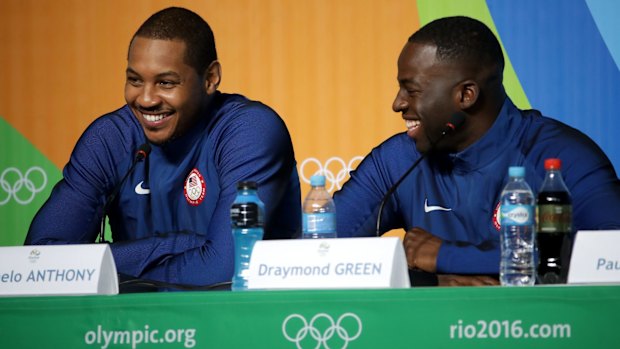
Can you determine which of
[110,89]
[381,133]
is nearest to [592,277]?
[381,133]

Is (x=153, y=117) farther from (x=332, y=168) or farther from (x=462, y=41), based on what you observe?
(x=462, y=41)

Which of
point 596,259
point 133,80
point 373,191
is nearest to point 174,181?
point 133,80

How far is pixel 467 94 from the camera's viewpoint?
3.33 meters

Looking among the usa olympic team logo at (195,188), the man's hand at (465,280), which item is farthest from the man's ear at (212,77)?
the man's hand at (465,280)

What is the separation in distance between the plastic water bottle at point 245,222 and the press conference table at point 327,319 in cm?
52

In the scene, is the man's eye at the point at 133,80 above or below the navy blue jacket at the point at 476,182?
above

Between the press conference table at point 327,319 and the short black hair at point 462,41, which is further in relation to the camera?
the short black hair at point 462,41

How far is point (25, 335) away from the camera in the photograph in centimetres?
209

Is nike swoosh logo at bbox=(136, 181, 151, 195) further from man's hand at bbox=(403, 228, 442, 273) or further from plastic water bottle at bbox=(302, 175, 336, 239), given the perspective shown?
man's hand at bbox=(403, 228, 442, 273)

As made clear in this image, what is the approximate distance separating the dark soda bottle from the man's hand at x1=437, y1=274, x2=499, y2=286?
7.5 inches

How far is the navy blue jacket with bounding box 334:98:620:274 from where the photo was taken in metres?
3.20

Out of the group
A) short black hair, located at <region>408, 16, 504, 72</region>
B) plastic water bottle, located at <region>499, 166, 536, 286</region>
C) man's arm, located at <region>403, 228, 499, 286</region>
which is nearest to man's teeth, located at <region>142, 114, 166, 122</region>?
short black hair, located at <region>408, 16, 504, 72</region>

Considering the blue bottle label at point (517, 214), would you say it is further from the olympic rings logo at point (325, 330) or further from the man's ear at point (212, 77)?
the man's ear at point (212, 77)

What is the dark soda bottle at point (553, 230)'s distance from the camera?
2574 millimetres
